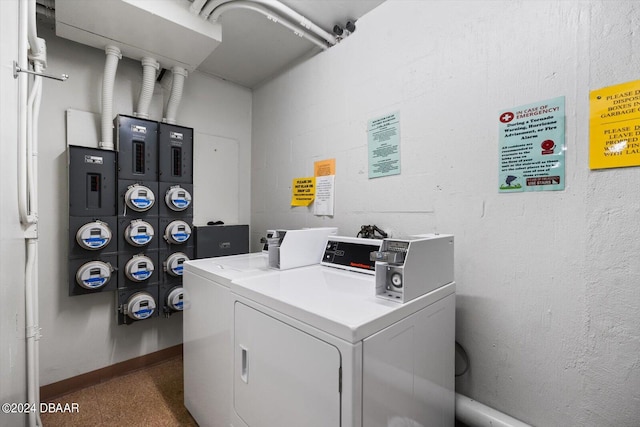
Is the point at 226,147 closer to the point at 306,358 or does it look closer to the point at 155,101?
the point at 155,101

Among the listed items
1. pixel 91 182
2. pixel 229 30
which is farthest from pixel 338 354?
pixel 229 30

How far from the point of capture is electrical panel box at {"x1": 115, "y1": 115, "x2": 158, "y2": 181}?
193cm

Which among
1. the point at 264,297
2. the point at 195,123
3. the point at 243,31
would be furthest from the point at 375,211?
A: the point at 195,123

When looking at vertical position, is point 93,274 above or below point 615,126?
below

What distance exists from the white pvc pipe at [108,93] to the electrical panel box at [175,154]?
1.00ft

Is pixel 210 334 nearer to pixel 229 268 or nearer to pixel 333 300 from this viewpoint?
pixel 229 268

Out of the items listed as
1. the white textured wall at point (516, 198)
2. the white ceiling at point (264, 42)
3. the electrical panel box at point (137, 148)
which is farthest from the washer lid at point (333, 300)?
the white ceiling at point (264, 42)

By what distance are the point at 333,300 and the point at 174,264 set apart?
165 cm

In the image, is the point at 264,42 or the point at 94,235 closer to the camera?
the point at 94,235

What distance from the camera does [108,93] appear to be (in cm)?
Result: 190

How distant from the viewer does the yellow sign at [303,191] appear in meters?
2.14

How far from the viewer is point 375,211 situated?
1.72 metres

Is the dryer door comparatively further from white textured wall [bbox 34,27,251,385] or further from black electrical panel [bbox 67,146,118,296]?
white textured wall [bbox 34,27,251,385]

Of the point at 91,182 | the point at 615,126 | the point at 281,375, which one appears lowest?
the point at 281,375
